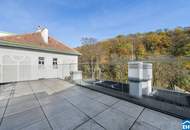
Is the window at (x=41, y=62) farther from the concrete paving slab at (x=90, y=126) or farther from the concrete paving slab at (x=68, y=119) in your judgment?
the concrete paving slab at (x=90, y=126)

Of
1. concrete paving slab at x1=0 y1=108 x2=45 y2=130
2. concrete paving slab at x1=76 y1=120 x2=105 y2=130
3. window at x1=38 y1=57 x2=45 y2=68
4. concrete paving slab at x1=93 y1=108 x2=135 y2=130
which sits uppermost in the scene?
window at x1=38 y1=57 x2=45 y2=68

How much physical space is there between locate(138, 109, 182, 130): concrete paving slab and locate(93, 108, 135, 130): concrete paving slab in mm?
303

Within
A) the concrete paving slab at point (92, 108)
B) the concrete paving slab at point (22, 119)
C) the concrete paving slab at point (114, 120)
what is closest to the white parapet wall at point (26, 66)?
the concrete paving slab at point (92, 108)

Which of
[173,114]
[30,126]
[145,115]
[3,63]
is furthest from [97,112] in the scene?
[3,63]

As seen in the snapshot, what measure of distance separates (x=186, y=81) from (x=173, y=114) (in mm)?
4947

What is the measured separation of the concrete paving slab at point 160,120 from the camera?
89.8 inches

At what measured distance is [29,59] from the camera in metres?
10.1

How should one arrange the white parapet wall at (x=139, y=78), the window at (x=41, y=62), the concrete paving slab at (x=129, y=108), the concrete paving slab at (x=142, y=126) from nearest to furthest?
1. the concrete paving slab at (x=142, y=126)
2. the concrete paving slab at (x=129, y=108)
3. the white parapet wall at (x=139, y=78)
4. the window at (x=41, y=62)

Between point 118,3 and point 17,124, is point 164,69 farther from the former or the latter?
point 17,124

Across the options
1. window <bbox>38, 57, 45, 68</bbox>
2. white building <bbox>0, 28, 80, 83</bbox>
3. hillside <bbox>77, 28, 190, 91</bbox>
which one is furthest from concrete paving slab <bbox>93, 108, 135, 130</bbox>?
window <bbox>38, 57, 45, 68</bbox>

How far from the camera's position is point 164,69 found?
7148mm

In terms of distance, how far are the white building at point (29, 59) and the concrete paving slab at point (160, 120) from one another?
8337 millimetres

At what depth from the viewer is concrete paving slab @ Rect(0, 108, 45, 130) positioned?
94.5 inches

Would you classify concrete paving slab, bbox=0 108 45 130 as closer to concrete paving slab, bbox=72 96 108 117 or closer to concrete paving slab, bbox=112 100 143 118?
concrete paving slab, bbox=72 96 108 117
